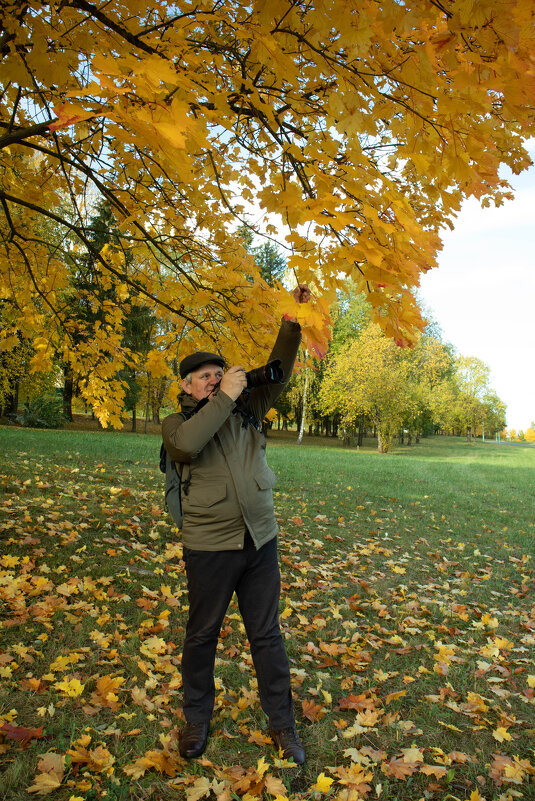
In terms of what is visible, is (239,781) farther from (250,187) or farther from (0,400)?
(0,400)

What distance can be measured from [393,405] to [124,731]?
24.6 metres

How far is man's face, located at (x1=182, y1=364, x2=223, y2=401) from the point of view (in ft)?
7.92

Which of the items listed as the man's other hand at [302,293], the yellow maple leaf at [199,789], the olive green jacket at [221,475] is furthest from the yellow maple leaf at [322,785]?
the man's other hand at [302,293]

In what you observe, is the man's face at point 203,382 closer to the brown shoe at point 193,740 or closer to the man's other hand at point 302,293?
the man's other hand at point 302,293

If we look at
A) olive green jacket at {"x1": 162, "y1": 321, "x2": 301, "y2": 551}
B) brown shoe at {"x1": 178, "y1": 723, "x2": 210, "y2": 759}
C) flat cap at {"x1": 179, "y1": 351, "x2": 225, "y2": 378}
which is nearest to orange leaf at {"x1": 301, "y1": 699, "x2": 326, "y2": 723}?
brown shoe at {"x1": 178, "y1": 723, "x2": 210, "y2": 759}

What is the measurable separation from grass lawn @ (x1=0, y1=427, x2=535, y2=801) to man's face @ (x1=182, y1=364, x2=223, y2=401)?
172 cm

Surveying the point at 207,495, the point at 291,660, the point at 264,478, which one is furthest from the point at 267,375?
the point at 291,660

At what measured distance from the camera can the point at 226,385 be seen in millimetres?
2119

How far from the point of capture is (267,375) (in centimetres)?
233

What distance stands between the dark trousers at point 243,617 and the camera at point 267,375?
74 centimetres

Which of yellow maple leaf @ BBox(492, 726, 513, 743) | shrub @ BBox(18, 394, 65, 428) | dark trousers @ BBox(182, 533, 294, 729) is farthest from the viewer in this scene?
shrub @ BBox(18, 394, 65, 428)

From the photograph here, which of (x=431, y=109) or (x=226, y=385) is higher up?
A: (x=431, y=109)

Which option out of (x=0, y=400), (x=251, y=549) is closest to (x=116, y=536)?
(x=251, y=549)

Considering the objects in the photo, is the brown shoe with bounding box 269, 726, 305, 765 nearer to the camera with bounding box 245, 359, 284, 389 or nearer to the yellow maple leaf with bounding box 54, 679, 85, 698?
the yellow maple leaf with bounding box 54, 679, 85, 698
